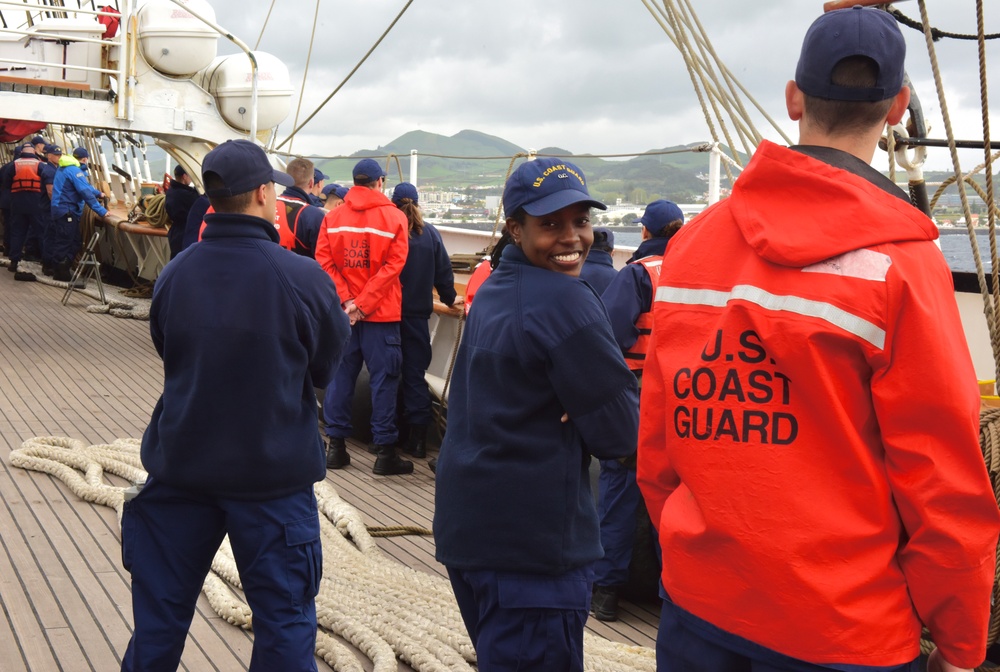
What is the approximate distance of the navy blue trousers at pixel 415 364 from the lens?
22.7 feet

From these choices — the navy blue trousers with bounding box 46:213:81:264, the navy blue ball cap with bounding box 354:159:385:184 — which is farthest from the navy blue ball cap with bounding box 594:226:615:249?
the navy blue trousers with bounding box 46:213:81:264

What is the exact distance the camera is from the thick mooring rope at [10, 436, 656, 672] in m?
3.70

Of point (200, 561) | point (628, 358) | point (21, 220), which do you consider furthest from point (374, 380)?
point (21, 220)

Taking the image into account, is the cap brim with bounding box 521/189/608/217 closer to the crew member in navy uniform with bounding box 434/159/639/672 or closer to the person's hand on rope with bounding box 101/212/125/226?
the crew member in navy uniform with bounding box 434/159/639/672

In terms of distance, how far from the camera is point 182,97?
34.8ft

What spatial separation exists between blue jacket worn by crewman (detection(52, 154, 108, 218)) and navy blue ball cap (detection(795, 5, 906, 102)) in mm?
13140

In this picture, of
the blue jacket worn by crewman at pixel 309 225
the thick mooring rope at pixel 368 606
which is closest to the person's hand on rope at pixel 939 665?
the thick mooring rope at pixel 368 606

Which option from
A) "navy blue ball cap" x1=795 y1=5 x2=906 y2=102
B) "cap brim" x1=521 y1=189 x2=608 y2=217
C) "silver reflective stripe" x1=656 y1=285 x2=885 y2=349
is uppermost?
"navy blue ball cap" x1=795 y1=5 x2=906 y2=102

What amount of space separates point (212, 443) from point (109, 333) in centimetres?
927

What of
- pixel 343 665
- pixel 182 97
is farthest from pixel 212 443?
pixel 182 97

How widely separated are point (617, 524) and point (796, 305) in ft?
9.50

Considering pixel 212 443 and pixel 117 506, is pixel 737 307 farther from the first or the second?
pixel 117 506

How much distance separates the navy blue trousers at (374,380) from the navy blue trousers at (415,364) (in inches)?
5.9

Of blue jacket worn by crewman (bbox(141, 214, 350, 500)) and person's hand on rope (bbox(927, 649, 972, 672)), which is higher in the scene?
blue jacket worn by crewman (bbox(141, 214, 350, 500))
